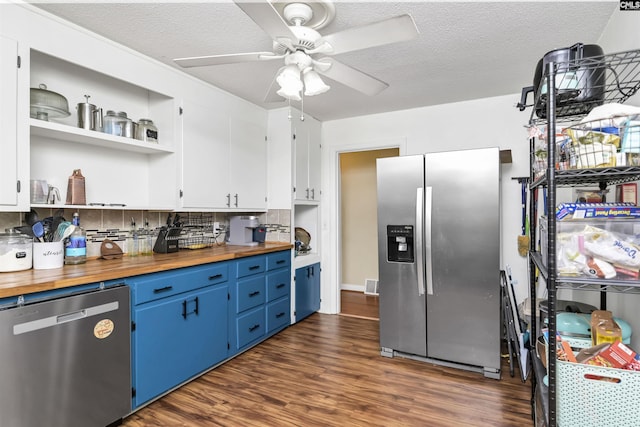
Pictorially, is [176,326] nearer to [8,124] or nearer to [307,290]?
[8,124]

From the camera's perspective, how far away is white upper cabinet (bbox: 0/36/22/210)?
5.76ft

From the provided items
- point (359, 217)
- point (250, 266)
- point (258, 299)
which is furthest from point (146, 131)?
point (359, 217)

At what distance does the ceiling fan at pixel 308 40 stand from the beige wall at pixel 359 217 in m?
3.44

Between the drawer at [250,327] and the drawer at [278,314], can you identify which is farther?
the drawer at [278,314]

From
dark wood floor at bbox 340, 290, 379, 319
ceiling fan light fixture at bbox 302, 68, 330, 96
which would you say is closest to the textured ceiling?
ceiling fan light fixture at bbox 302, 68, 330, 96

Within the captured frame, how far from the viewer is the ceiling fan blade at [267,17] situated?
121 cm

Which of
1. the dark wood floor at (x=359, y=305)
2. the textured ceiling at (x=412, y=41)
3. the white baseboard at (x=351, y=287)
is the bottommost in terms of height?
the dark wood floor at (x=359, y=305)

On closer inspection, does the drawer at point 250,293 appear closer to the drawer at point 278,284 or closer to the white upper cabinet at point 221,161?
the drawer at point 278,284

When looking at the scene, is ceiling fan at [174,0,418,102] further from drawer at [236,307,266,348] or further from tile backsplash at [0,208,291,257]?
drawer at [236,307,266,348]

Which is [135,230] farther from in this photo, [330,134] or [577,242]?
[577,242]

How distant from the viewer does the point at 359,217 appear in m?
5.47

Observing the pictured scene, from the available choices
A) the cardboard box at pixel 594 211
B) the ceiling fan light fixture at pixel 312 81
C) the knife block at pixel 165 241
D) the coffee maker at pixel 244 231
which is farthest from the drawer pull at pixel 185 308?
the cardboard box at pixel 594 211

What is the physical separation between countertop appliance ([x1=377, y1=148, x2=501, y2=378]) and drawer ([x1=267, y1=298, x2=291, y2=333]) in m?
1.09

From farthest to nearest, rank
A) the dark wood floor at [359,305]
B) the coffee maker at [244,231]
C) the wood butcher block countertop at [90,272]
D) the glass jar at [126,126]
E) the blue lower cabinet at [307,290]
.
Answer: the dark wood floor at [359,305] → the blue lower cabinet at [307,290] → the coffee maker at [244,231] → the glass jar at [126,126] → the wood butcher block countertop at [90,272]
